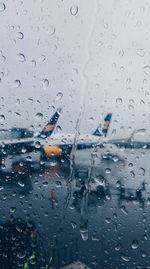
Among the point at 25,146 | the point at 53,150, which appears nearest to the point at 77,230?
the point at 53,150

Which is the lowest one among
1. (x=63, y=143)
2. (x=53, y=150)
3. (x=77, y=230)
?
(x=77, y=230)

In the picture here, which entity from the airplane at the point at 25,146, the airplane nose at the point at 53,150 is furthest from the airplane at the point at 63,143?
the airplane at the point at 25,146

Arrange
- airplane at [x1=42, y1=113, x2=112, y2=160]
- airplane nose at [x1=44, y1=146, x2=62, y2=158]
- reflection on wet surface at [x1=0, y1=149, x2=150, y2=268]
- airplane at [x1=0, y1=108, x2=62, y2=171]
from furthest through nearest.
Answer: airplane nose at [x1=44, y1=146, x2=62, y2=158], airplane at [x1=42, y1=113, x2=112, y2=160], airplane at [x1=0, y1=108, x2=62, y2=171], reflection on wet surface at [x1=0, y1=149, x2=150, y2=268]

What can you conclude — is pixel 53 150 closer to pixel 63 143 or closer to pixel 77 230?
pixel 63 143

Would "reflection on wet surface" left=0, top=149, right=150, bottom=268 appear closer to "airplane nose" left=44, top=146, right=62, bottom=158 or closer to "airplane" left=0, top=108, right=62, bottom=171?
"airplane nose" left=44, top=146, right=62, bottom=158

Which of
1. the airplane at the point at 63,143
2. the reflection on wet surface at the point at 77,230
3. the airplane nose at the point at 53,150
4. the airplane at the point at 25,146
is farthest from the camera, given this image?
the airplane nose at the point at 53,150

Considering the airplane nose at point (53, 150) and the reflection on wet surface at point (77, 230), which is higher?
the airplane nose at point (53, 150)

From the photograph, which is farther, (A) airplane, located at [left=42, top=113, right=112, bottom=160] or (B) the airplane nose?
(B) the airplane nose

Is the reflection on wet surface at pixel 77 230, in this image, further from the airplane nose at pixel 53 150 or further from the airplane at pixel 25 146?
the airplane at pixel 25 146

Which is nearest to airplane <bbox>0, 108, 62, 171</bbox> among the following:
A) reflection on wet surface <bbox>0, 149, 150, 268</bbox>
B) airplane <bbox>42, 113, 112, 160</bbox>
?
airplane <bbox>42, 113, 112, 160</bbox>

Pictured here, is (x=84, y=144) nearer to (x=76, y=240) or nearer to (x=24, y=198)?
(x=24, y=198)

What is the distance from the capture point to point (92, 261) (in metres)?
3.23

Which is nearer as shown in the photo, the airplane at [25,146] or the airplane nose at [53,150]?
the airplane at [25,146]

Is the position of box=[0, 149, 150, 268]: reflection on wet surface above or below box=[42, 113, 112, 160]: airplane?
below
